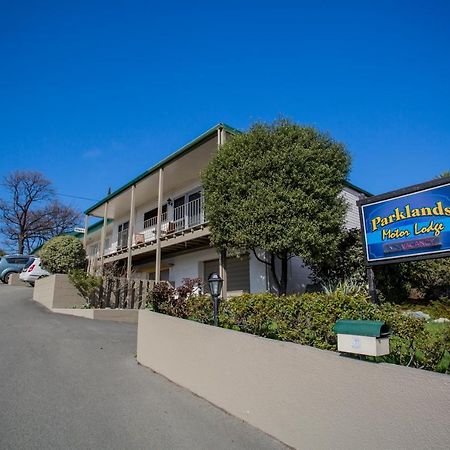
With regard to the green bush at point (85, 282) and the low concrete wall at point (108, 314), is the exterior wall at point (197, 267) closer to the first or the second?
the low concrete wall at point (108, 314)

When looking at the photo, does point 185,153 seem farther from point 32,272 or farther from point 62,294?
point 32,272

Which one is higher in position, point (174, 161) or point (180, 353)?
point (174, 161)

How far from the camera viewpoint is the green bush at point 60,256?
15.6m

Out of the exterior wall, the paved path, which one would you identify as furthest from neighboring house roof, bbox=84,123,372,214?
the paved path

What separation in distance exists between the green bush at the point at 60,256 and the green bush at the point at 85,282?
1.71m

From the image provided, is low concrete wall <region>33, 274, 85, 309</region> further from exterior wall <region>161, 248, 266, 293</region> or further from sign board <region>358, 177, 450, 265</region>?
sign board <region>358, 177, 450, 265</region>

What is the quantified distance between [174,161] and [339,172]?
23.9ft

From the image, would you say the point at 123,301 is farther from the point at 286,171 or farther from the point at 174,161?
the point at 286,171

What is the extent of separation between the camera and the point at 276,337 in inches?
194

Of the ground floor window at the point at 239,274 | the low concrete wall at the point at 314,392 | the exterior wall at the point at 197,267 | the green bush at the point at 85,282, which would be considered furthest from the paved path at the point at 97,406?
the ground floor window at the point at 239,274

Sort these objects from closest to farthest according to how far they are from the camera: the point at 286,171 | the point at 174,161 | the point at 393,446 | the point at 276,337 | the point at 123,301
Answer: the point at 393,446 < the point at 276,337 < the point at 286,171 < the point at 123,301 < the point at 174,161

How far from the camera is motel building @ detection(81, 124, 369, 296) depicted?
43.9 feet

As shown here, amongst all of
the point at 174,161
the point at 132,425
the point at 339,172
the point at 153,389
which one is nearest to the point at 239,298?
the point at 153,389

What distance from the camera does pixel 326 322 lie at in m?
4.37
